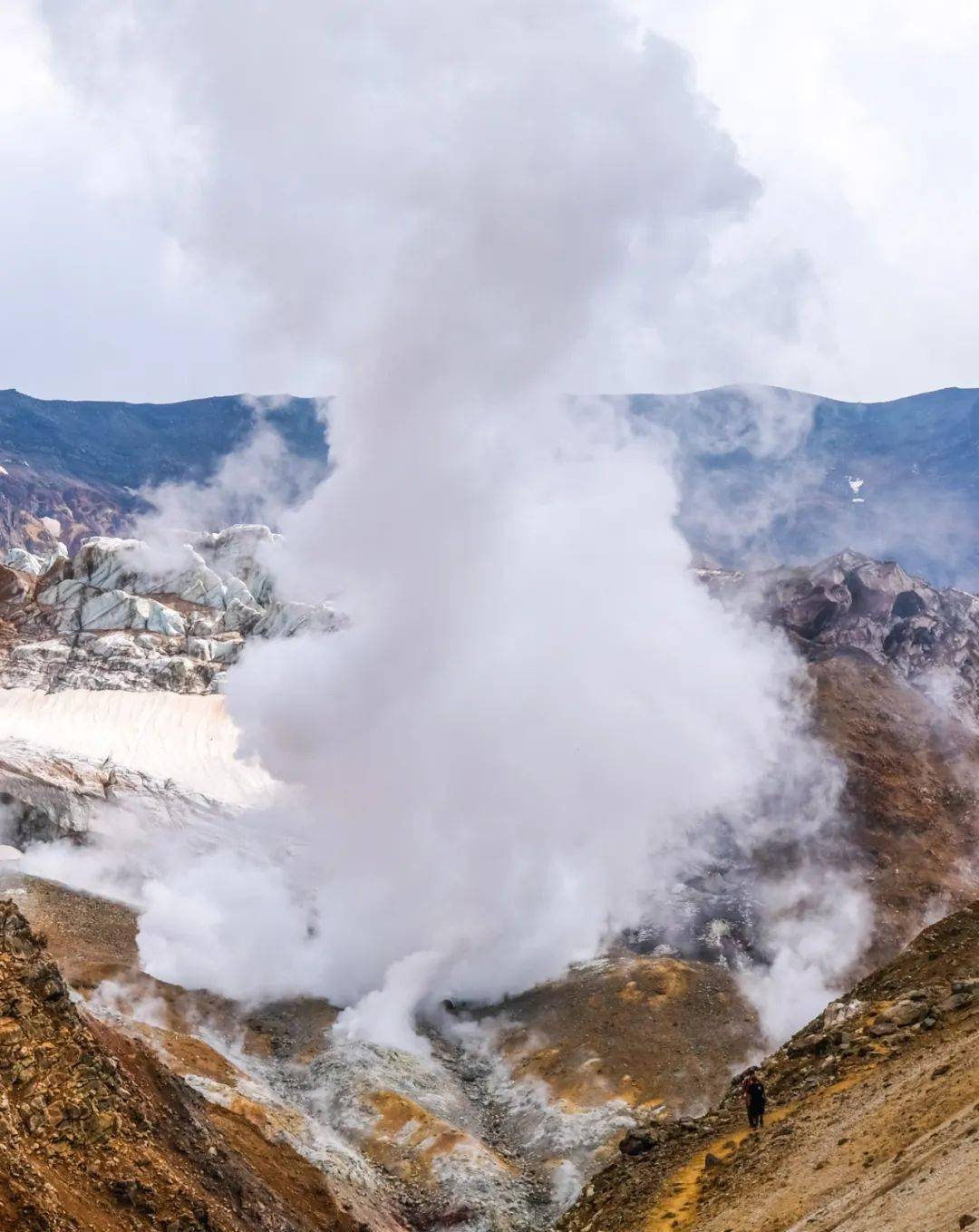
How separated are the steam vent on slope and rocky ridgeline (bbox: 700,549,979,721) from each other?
0.47 metres

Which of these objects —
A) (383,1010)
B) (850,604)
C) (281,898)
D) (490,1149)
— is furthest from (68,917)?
(850,604)

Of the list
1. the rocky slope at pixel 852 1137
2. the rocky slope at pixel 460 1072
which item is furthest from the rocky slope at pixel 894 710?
the rocky slope at pixel 852 1137

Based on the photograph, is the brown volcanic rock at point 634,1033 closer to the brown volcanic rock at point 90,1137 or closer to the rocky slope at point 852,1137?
the brown volcanic rock at point 90,1137

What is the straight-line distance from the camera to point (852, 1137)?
27.5 metres

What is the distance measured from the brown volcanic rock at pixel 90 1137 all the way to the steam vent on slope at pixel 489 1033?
11cm

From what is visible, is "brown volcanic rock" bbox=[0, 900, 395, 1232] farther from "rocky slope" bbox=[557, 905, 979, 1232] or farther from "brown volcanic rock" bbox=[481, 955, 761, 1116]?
"brown volcanic rock" bbox=[481, 955, 761, 1116]

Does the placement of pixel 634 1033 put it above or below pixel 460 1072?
below

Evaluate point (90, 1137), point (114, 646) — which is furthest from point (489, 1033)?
point (114, 646)

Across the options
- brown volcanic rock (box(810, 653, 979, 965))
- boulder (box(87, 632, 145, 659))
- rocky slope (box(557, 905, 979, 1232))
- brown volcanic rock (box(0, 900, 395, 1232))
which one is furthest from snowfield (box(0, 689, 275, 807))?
rocky slope (box(557, 905, 979, 1232))

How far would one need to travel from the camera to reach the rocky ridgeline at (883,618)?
520 feet

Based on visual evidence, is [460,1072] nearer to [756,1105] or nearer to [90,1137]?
[756,1105]

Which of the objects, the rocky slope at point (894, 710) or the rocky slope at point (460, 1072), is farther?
the rocky slope at point (894, 710)

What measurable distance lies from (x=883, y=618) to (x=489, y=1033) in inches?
3990

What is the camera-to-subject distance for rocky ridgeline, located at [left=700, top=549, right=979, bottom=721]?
158 metres
